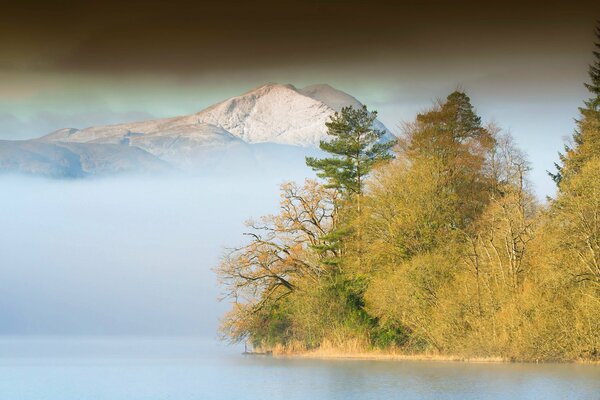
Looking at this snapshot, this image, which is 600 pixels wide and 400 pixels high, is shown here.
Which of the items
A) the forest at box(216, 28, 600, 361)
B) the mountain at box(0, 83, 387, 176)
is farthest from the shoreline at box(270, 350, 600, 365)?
the mountain at box(0, 83, 387, 176)

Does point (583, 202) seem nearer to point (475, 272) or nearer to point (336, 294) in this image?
point (475, 272)

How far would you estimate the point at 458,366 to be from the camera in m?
40.4

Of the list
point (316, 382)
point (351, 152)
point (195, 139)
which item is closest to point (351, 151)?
point (351, 152)

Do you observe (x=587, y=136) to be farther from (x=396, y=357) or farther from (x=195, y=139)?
(x=195, y=139)

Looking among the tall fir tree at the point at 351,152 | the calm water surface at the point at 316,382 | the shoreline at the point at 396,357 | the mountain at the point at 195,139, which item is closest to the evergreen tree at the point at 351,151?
the tall fir tree at the point at 351,152

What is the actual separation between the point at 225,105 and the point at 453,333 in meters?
88.5

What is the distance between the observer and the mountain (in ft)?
367

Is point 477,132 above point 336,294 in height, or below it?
above

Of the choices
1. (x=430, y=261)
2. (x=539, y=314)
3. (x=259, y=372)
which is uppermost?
(x=430, y=261)

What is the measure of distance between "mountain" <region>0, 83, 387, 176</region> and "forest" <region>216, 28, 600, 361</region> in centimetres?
5575

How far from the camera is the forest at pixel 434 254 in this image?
132ft

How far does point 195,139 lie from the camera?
4537 inches

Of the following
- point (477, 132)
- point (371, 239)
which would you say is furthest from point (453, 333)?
point (477, 132)

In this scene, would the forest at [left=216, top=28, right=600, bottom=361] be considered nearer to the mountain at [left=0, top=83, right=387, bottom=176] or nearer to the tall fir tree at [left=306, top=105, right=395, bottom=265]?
the tall fir tree at [left=306, top=105, right=395, bottom=265]
